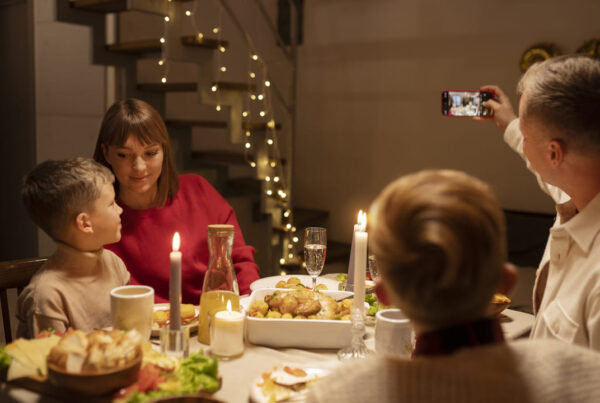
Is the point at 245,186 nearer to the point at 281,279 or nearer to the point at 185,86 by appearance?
the point at 185,86

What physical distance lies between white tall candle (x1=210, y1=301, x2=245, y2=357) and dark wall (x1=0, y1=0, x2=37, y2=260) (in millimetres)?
2991

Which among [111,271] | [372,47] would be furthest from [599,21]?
[111,271]

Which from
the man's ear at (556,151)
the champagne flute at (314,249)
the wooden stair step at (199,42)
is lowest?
the champagne flute at (314,249)

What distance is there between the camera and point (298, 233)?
539 centimetres

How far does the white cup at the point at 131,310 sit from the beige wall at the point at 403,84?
3845 mm

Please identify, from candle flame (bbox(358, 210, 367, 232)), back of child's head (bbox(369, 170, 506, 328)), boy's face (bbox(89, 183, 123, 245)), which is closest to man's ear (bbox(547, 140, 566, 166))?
candle flame (bbox(358, 210, 367, 232))

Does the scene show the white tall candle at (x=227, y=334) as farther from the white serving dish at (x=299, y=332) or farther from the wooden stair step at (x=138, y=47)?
the wooden stair step at (x=138, y=47)

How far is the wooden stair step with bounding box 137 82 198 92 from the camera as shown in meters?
4.10

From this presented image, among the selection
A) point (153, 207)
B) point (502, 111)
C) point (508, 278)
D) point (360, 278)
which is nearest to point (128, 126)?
point (153, 207)

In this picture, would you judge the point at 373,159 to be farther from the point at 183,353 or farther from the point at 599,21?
the point at 183,353

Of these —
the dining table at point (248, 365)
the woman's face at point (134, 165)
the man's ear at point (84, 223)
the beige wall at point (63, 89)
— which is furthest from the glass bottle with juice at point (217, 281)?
the beige wall at point (63, 89)

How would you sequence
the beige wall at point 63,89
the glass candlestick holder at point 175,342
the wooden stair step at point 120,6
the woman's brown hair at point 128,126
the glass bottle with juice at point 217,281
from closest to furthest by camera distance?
the glass candlestick holder at point 175,342 < the glass bottle with juice at point 217,281 < the woman's brown hair at point 128,126 < the wooden stair step at point 120,6 < the beige wall at point 63,89

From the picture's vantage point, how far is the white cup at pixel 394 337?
50.9 inches

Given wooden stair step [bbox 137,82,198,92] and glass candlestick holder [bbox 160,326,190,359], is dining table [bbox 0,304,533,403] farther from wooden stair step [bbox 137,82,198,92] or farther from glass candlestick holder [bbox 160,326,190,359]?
wooden stair step [bbox 137,82,198,92]
